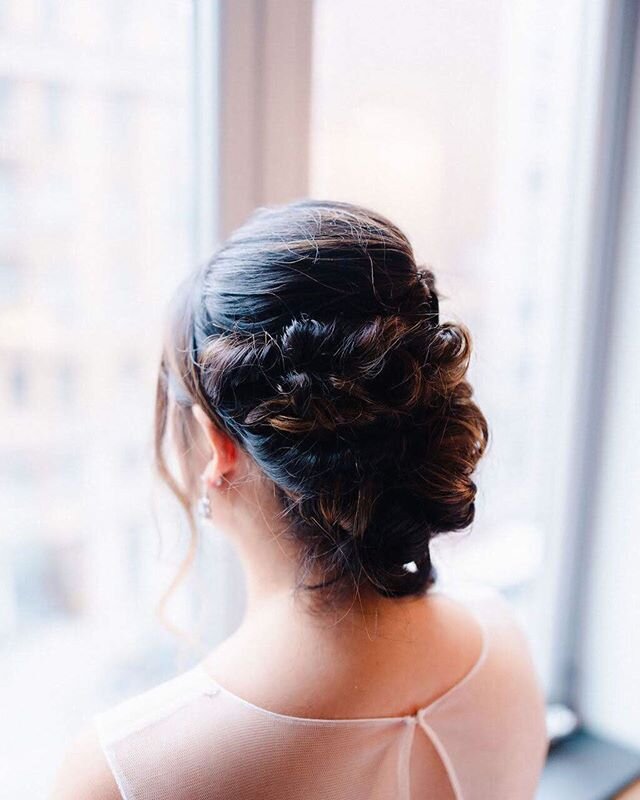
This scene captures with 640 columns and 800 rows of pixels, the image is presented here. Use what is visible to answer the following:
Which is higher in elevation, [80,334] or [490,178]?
[490,178]

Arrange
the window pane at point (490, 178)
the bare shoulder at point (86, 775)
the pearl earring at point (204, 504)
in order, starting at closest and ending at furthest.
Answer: the bare shoulder at point (86, 775)
the pearl earring at point (204, 504)
the window pane at point (490, 178)

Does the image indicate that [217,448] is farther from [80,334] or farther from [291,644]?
[80,334]

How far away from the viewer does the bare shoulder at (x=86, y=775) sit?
0.60 m

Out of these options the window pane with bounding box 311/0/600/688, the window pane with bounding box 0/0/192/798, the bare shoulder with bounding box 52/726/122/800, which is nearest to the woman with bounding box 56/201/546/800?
the bare shoulder with bounding box 52/726/122/800

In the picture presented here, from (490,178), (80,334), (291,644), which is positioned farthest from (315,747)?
(490,178)

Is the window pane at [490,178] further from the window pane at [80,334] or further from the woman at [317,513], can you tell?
the woman at [317,513]

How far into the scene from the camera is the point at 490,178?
4.23ft

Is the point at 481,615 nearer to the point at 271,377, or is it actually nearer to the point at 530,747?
the point at 530,747

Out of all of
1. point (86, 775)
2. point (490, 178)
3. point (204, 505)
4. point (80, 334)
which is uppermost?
point (490, 178)

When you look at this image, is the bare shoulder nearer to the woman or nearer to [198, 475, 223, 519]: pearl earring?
the woman

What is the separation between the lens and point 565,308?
4.40 feet

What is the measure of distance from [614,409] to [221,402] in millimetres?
917

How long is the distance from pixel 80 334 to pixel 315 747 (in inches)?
19.4

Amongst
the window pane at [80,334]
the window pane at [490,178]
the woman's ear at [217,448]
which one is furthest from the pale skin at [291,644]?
the window pane at [490,178]
